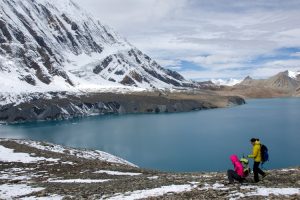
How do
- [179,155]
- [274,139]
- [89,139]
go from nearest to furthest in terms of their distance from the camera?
[179,155] < [274,139] < [89,139]

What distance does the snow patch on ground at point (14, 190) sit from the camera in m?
29.2

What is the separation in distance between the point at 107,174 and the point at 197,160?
161ft

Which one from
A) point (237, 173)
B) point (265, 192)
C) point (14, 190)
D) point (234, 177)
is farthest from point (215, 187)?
point (14, 190)

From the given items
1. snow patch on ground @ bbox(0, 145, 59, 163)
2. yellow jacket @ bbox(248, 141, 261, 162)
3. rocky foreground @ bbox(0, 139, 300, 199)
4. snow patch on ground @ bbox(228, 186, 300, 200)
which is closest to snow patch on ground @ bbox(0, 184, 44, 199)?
rocky foreground @ bbox(0, 139, 300, 199)

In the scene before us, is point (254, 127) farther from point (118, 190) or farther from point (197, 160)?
point (118, 190)

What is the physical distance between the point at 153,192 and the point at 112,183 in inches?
273

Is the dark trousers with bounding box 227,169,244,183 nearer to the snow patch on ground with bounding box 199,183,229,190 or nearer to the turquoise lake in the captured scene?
the snow patch on ground with bounding box 199,183,229,190

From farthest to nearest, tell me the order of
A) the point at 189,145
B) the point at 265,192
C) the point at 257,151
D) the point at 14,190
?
the point at 189,145
the point at 14,190
the point at 257,151
the point at 265,192

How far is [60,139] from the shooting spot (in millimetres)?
133000

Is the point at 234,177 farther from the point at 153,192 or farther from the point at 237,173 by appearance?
the point at 153,192

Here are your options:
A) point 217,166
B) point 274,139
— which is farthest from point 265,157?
point 274,139

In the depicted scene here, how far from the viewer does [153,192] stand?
24.0 metres

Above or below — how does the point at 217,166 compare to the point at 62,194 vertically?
below

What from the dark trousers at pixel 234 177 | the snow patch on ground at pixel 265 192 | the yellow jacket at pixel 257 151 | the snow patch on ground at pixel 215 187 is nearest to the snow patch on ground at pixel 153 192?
the snow patch on ground at pixel 215 187
